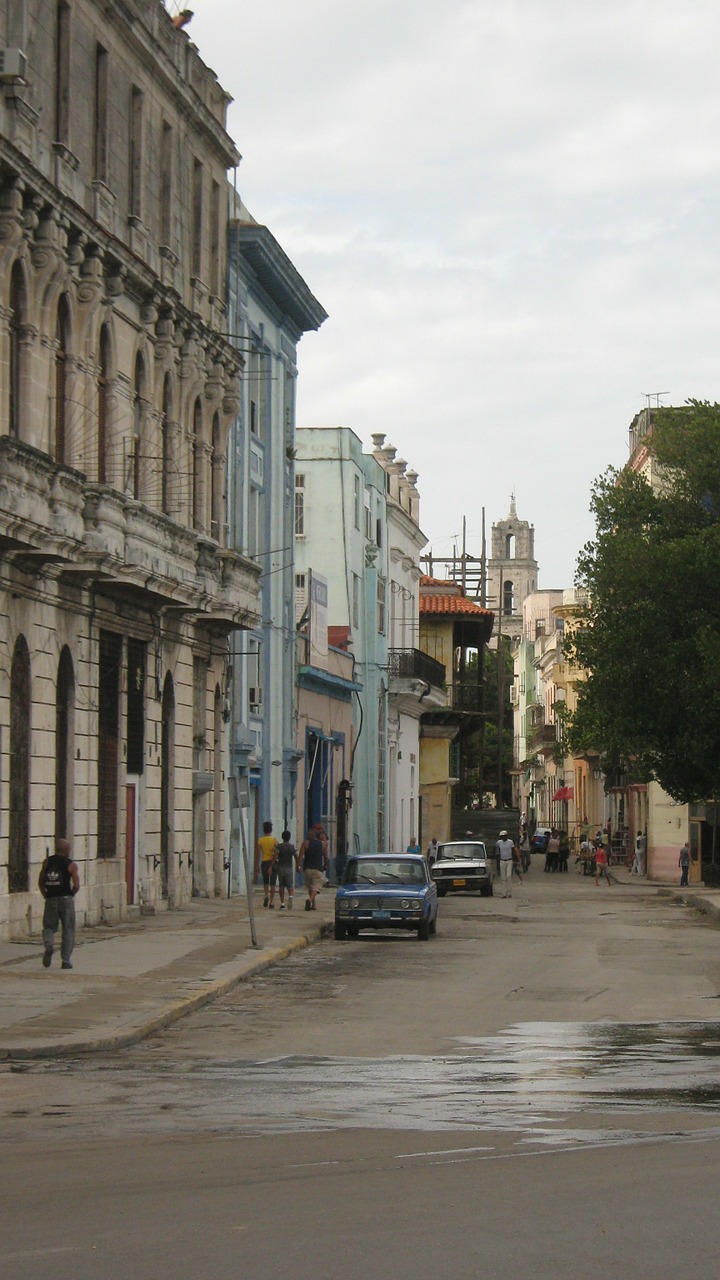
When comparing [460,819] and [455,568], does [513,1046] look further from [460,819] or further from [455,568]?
[455,568]

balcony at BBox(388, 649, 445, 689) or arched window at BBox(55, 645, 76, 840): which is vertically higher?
balcony at BBox(388, 649, 445, 689)

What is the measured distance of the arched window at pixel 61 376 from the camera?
2958 centimetres

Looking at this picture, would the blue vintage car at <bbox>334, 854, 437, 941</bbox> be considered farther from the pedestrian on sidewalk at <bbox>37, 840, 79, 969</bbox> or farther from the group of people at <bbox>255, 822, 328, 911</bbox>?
A: the pedestrian on sidewalk at <bbox>37, 840, 79, 969</bbox>

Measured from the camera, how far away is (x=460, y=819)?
8131 centimetres

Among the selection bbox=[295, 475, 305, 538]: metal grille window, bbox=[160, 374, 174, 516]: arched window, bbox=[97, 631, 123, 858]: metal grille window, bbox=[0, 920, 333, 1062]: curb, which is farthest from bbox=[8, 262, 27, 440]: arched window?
bbox=[295, 475, 305, 538]: metal grille window

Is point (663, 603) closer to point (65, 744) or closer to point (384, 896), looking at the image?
point (384, 896)

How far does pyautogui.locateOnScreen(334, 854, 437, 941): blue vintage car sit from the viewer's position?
31609 mm

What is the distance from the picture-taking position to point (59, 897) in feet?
75.4

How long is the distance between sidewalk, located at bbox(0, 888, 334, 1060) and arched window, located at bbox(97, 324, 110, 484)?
724cm

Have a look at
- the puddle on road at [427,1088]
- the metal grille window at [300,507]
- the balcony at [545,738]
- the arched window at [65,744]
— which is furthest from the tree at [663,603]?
the balcony at [545,738]

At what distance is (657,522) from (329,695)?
1198 cm

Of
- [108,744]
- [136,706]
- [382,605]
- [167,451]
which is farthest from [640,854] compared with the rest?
[108,744]

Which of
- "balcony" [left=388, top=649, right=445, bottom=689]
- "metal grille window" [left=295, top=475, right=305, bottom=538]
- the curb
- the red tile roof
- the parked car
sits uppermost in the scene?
"metal grille window" [left=295, top=475, right=305, bottom=538]

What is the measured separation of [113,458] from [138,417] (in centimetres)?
228
